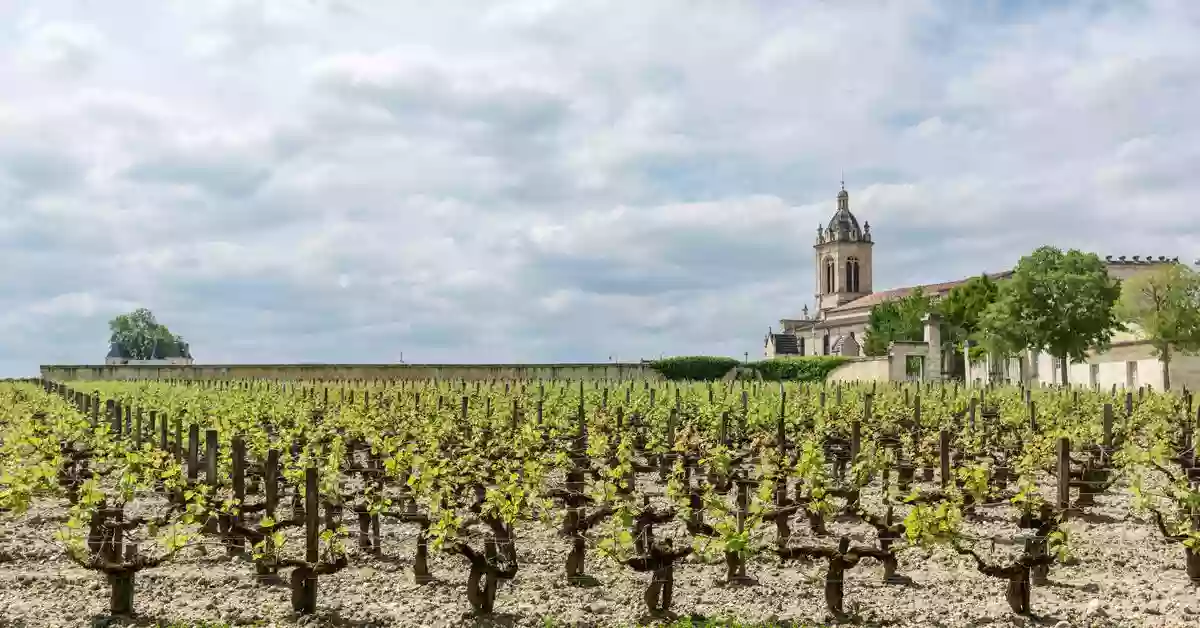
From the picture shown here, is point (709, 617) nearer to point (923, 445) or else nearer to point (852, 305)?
point (923, 445)

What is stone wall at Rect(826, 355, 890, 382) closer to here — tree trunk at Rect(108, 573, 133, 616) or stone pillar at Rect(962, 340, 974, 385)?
stone pillar at Rect(962, 340, 974, 385)

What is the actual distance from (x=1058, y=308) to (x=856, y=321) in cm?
4712

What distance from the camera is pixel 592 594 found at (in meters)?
7.88

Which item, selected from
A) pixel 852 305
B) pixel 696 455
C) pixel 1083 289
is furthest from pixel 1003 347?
pixel 852 305

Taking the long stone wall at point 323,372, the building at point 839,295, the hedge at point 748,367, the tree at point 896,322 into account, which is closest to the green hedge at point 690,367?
the hedge at point 748,367

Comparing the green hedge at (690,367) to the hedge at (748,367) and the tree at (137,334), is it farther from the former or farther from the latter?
the tree at (137,334)

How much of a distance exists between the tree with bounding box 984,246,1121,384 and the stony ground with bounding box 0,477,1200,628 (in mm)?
31018

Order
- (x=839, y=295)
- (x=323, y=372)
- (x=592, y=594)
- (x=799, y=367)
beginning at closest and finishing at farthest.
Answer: (x=592, y=594) → (x=323, y=372) → (x=799, y=367) → (x=839, y=295)

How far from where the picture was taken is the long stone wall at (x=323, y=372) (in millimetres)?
45531

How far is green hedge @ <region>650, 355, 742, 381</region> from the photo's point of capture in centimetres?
5269

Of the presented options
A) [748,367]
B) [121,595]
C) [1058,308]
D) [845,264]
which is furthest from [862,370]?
[845,264]

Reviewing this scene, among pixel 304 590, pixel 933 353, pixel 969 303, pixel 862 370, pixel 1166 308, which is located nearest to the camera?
pixel 304 590

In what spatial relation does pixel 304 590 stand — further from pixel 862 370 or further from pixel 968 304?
pixel 968 304

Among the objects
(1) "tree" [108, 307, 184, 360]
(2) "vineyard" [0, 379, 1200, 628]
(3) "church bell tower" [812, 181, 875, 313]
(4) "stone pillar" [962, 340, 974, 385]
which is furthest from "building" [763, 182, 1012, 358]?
(2) "vineyard" [0, 379, 1200, 628]
